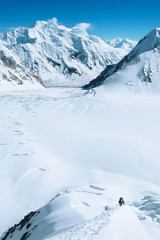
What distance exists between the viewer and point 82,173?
1669cm

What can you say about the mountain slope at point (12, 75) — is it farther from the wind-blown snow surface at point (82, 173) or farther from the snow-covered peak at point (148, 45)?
the wind-blown snow surface at point (82, 173)

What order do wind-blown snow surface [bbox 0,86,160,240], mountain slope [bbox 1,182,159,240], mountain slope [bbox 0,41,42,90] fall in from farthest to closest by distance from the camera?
1. mountain slope [bbox 0,41,42,90]
2. wind-blown snow surface [bbox 0,86,160,240]
3. mountain slope [bbox 1,182,159,240]

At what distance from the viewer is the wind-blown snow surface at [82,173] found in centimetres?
920

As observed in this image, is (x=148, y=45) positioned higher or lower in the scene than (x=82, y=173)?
higher

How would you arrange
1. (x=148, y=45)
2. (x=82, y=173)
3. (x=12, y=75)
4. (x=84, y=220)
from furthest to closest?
(x=12, y=75) < (x=148, y=45) < (x=82, y=173) < (x=84, y=220)

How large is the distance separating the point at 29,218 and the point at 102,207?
14.1 feet

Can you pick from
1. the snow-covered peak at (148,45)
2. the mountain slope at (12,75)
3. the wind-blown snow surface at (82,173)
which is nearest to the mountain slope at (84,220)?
the wind-blown snow surface at (82,173)

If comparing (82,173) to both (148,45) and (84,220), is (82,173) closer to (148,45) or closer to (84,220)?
(84,220)

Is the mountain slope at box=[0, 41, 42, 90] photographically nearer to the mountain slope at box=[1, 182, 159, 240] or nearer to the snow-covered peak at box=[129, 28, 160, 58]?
the snow-covered peak at box=[129, 28, 160, 58]

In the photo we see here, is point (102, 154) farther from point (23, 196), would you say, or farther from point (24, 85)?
point (24, 85)

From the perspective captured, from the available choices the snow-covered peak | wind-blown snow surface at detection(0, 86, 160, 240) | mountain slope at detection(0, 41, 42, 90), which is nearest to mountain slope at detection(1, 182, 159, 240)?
wind-blown snow surface at detection(0, 86, 160, 240)

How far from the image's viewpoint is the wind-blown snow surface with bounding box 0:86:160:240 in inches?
362

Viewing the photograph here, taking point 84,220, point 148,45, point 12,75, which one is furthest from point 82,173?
point 12,75

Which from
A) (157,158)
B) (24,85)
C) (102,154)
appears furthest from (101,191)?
(24,85)
